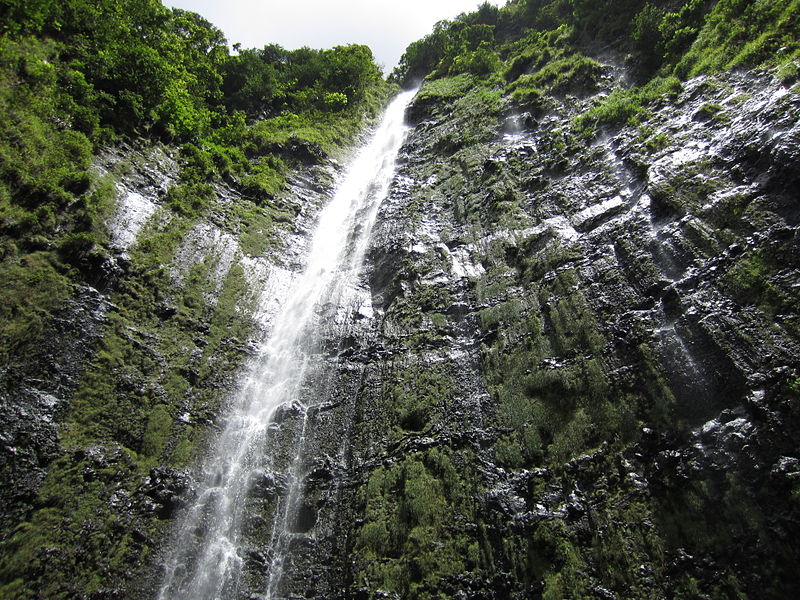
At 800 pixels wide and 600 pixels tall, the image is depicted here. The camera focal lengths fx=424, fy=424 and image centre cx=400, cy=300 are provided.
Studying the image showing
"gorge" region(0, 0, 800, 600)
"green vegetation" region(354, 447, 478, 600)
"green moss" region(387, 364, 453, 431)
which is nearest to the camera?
"gorge" region(0, 0, 800, 600)

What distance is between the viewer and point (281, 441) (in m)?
9.55

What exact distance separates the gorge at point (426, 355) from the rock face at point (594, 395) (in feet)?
0.15

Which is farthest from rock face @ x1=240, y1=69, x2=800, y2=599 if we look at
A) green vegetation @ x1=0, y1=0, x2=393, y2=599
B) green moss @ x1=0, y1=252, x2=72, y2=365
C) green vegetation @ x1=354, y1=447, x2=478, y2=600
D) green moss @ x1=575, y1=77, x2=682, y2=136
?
green moss @ x1=0, y1=252, x2=72, y2=365

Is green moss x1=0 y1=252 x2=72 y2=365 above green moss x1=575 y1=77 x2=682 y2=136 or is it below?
below

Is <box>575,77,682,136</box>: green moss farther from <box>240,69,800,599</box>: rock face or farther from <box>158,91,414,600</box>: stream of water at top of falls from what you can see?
<box>158,91,414,600</box>: stream of water at top of falls

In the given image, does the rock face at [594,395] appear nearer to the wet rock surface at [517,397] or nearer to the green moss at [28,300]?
the wet rock surface at [517,397]

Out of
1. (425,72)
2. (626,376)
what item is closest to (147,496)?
(626,376)

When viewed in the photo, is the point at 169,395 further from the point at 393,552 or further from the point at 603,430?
the point at 603,430

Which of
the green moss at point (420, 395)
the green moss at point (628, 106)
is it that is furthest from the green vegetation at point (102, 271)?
the green moss at point (628, 106)

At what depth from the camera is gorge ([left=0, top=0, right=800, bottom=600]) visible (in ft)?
19.9

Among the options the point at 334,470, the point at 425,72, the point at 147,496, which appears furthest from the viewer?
the point at 425,72

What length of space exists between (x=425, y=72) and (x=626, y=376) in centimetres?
3119

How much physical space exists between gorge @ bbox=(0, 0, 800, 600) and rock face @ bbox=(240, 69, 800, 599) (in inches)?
1.8

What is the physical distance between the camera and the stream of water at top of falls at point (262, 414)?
769 centimetres
